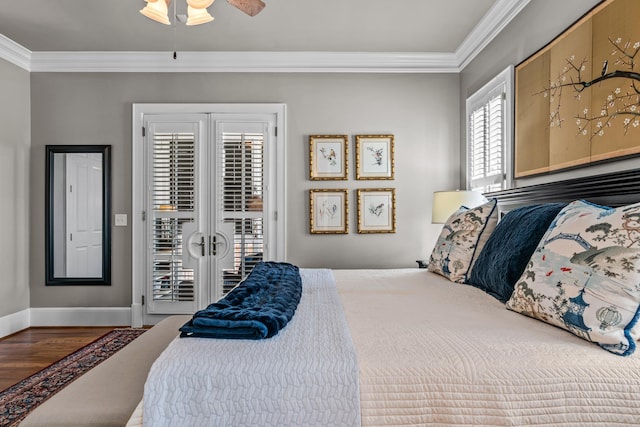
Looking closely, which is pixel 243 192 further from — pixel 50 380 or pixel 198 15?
pixel 50 380

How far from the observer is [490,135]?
3.31 m

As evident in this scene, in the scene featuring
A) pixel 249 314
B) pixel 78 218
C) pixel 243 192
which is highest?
pixel 243 192

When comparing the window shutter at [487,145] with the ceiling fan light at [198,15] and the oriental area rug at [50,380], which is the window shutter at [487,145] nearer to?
the ceiling fan light at [198,15]

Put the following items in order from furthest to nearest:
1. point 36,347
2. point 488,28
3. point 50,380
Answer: point 36,347 < point 488,28 < point 50,380

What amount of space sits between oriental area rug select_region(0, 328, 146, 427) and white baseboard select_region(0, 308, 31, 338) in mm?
935

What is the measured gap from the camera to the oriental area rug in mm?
2250

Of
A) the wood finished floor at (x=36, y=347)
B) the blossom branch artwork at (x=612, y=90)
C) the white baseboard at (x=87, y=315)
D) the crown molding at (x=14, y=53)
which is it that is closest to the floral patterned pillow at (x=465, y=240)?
the blossom branch artwork at (x=612, y=90)

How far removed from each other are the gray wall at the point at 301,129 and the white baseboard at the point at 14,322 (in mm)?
151

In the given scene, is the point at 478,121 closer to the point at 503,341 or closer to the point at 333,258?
the point at 333,258

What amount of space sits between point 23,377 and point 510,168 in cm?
376

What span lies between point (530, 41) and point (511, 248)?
165 centimetres

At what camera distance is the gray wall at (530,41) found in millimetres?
2160

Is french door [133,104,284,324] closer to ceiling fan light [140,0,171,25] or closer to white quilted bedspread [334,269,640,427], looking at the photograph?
ceiling fan light [140,0,171,25]

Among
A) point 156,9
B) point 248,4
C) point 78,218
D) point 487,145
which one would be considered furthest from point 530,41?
point 78,218
